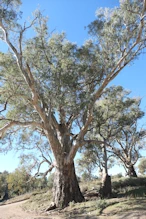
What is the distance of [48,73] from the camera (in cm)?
1118

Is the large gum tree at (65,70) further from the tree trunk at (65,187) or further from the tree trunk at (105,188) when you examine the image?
the tree trunk at (105,188)

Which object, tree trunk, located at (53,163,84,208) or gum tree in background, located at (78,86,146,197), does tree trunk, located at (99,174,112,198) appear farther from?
tree trunk, located at (53,163,84,208)

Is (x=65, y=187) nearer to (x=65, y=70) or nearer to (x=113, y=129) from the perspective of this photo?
(x=65, y=70)

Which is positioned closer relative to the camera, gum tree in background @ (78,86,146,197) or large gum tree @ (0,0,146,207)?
large gum tree @ (0,0,146,207)

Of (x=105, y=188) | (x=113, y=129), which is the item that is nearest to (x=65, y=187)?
(x=105, y=188)

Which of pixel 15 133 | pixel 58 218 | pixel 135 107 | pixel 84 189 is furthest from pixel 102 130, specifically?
pixel 58 218

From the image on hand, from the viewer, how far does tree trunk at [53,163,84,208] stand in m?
10.6

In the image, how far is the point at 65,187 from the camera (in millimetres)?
10906

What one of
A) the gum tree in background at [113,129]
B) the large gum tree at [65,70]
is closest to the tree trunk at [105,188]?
the gum tree in background at [113,129]

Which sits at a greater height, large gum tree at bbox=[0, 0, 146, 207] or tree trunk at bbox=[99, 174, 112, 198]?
large gum tree at bbox=[0, 0, 146, 207]

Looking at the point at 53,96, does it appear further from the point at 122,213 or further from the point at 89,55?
the point at 122,213

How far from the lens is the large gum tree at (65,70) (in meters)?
10.6

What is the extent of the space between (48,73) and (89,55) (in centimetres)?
264

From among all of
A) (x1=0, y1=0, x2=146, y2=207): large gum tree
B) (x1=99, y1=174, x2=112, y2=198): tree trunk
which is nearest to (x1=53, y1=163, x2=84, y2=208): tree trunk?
(x1=0, y1=0, x2=146, y2=207): large gum tree
